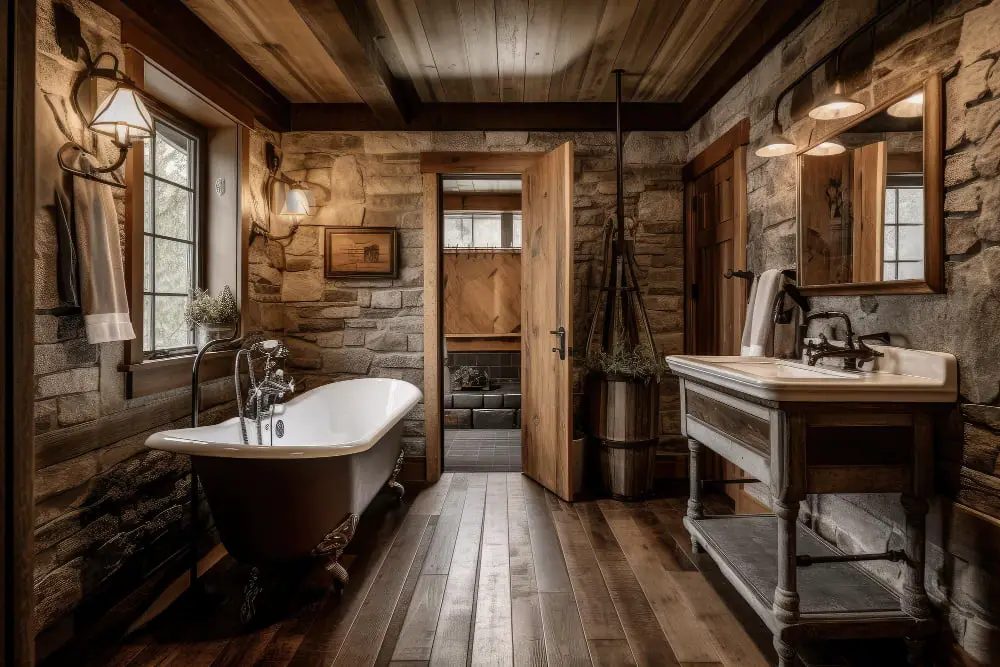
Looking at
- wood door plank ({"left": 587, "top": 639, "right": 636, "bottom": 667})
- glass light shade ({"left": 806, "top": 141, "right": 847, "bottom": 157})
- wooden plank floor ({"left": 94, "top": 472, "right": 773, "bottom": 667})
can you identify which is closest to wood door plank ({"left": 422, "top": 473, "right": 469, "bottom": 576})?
wooden plank floor ({"left": 94, "top": 472, "right": 773, "bottom": 667})

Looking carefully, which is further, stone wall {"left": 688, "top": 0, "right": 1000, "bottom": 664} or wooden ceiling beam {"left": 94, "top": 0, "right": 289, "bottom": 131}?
wooden ceiling beam {"left": 94, "top": 0, "right": 289, "bottom": 131}

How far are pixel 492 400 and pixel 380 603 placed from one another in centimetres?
348

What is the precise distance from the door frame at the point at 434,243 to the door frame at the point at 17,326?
8.07 ft

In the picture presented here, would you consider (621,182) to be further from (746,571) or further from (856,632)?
(856,632)

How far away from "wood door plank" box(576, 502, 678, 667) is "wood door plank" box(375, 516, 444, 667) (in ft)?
2.32

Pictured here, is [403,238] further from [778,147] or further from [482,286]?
[482,286]

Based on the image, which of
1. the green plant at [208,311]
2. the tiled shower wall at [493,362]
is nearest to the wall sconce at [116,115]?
the green plant at [208,311]

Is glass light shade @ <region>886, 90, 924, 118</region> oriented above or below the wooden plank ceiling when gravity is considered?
below

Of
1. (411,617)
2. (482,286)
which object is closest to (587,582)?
(411,617)

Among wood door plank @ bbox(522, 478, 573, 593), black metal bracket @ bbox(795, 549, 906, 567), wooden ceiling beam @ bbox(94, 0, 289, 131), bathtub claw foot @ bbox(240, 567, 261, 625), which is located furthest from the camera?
wood door plank @ bbox(522, 478, 573, 593)

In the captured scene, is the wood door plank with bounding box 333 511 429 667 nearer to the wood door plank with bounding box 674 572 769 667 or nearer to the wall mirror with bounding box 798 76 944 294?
the wood door plank with bounding box 674 572 769 667

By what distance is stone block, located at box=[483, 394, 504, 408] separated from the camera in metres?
5.65

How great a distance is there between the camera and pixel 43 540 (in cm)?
180

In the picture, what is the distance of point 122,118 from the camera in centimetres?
202
